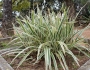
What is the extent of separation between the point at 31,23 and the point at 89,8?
13.2m

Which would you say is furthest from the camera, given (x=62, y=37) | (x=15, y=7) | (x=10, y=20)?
(x=15, y=7)

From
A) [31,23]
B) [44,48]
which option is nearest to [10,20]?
[31,23]

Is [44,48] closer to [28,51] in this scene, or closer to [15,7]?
[28,51]

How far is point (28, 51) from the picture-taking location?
4.03m

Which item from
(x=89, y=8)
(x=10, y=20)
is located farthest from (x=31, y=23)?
(x=89, y=8)

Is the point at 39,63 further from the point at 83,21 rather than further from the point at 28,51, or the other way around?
the point at 83,21

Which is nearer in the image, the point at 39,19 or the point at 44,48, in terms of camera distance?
the point at 44,48

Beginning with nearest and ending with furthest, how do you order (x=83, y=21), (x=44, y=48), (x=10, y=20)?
(x=44, y=48)
(x=10, y=20)
(x=83, y=21)

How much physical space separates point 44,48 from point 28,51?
45cm

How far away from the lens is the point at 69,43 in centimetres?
403

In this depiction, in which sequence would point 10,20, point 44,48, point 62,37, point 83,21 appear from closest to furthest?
1. point 44,48
2. point 62,37
3. point 10,20
4. point 83,21

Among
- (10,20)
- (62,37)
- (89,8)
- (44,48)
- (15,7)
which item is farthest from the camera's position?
(89,8)

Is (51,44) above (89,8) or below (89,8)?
above

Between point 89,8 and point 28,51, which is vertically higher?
point 28,51
